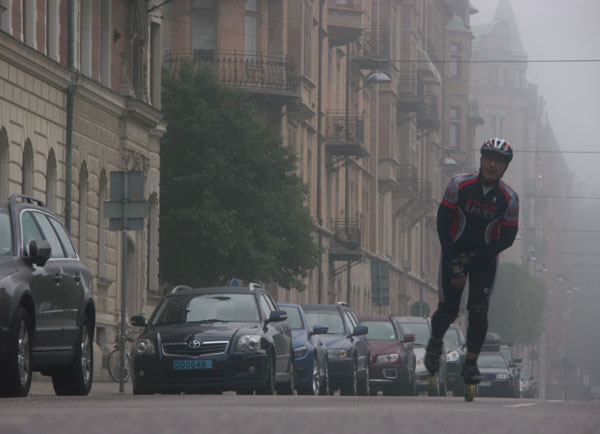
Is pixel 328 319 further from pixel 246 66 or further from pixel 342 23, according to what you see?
pixel 342 23

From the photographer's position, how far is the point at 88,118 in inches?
1407

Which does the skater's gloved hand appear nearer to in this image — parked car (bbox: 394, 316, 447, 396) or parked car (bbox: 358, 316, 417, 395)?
parked car (bbox: 358, 316, 417, 395)

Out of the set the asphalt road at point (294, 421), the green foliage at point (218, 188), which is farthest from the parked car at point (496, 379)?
the asphalt road at point (294, 421)

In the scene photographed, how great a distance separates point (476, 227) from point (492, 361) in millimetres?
27260

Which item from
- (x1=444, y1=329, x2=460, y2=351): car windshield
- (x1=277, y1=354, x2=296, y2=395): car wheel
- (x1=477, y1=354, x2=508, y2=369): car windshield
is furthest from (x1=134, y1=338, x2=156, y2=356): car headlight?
(x1=477, y1=354, x2=508, y2=369): car windshield

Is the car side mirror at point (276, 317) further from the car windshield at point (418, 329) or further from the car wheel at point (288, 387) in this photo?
the car windshield at point (418, 329)

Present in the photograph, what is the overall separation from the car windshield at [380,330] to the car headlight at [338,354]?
4.99 m

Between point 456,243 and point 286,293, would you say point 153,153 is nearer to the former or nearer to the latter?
point 286,293

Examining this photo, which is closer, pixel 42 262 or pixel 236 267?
pixel 42 262

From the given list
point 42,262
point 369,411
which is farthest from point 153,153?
point 369,411

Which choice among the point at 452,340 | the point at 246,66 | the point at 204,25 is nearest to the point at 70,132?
the point at 452,340

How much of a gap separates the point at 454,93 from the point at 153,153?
65.9 m

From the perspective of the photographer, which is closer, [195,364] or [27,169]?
[195,364]

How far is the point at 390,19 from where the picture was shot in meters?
77.0
